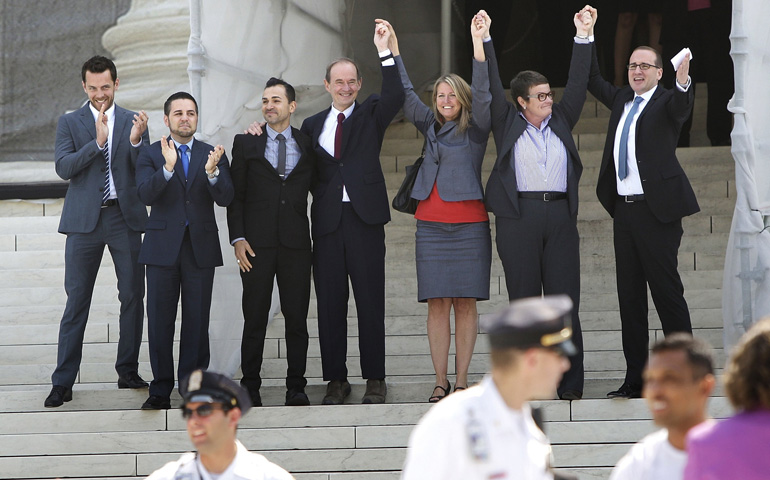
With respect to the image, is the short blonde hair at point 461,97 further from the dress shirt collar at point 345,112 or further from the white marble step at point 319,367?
the white marble step at point 319,367

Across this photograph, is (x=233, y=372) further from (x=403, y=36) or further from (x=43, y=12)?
(x=403, y=36)

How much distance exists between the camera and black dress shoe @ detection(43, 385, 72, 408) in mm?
6051

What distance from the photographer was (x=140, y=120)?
6.11 meters

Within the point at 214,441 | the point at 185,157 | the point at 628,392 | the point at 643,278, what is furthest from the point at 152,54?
the point at 214,441

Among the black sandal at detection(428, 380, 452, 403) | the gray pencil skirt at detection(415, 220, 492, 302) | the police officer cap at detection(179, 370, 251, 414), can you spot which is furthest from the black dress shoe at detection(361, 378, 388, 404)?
the police officer cap at detection(179, 370, 251, 414)

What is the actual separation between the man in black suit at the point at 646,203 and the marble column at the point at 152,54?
200 inches

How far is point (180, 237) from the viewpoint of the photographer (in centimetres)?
604

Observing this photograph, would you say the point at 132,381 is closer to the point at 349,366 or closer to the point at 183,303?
the point at 183,303

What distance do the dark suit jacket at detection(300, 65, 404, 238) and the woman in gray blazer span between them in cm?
23

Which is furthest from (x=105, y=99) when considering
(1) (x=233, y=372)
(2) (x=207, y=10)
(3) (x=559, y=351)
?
(3) (x=559, y=351)

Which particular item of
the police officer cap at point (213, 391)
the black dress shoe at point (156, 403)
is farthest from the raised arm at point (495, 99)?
the police officer cap at point (213, 391)

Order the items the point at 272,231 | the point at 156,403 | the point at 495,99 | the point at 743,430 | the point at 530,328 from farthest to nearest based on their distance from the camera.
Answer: the point at 272,231 → the point at 495,99 → the point at 156,403 → the point at 530,328 → the point at 743,430

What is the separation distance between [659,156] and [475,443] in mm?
3587

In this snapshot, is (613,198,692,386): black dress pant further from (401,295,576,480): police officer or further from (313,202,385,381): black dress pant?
(401,295,576,480): police officer
